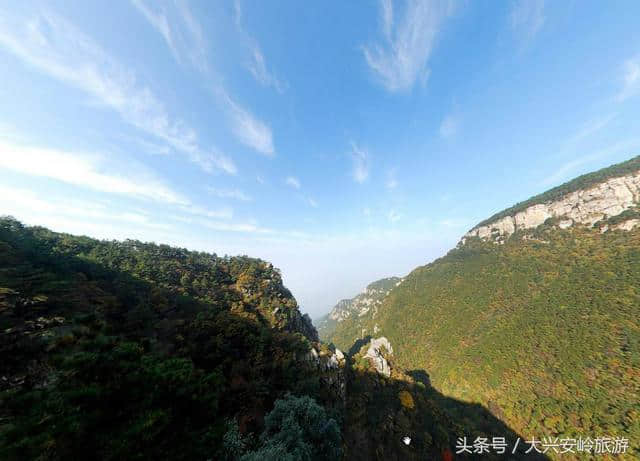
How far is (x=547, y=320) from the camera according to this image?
187 feet

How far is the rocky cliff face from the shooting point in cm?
7769

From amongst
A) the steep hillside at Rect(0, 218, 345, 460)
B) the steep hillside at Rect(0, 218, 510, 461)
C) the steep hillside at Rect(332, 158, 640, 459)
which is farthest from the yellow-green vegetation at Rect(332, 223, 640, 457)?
the steep hillside at Rect(0, 218, 345, 460)

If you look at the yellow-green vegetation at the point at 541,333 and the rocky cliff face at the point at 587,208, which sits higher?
the rocky cliff face at the point at 587,208

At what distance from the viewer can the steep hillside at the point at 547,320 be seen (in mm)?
42812

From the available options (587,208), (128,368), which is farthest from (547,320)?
(128,368)

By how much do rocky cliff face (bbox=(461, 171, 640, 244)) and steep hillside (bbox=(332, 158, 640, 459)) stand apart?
43 cm

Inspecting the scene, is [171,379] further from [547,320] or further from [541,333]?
[547,320]

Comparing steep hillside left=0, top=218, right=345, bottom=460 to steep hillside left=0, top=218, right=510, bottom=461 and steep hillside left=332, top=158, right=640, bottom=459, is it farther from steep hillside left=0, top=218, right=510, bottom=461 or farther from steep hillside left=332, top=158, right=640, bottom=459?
steep hillside left=332, top=158, right=640, bottom=459

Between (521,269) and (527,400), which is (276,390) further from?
(521,269)

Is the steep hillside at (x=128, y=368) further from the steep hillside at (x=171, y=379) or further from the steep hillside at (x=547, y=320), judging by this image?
the steep hillside at (x=547, y=320)

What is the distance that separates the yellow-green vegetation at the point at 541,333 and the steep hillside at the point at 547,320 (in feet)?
0.69

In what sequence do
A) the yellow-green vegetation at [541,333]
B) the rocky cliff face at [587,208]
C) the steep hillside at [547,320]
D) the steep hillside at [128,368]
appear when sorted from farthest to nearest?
1. the rocky cliff face at [587,208]
2. the steep hillside at [547,320]
3. the yellow-green vegetation at [541,333]
4. the steep hillside at [128,368]

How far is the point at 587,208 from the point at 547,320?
6666cm

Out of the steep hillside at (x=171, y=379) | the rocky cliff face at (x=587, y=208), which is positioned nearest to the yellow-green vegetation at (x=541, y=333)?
the rocky cliff face at (x=587, y=208)
